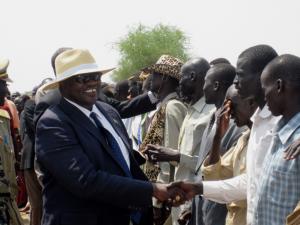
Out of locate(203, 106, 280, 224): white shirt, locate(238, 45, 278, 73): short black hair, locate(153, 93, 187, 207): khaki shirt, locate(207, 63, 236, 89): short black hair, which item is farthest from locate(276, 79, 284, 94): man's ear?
locate(153, 93, 187, 207): khaki shirt

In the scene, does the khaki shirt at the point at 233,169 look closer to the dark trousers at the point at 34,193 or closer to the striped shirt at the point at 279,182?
the striped shirt at the point at 279,182

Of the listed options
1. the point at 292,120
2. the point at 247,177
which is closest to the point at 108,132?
the point at 247,177

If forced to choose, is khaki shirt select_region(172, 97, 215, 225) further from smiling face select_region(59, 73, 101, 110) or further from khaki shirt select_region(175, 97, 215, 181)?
smiling face select_region(59, 73, 101, 110)

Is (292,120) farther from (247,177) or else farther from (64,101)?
(64,101)

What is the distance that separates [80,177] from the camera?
3881 millimetres

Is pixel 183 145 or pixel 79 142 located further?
pixel 183 145

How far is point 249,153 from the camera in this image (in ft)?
12.4

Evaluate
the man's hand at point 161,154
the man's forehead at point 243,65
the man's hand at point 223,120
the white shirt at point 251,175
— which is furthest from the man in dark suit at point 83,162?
the man's forehead at point 243,65

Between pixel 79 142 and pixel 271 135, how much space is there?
124 centimetres

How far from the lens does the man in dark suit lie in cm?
393

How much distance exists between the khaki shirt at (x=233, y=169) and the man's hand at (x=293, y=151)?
3.54 feet

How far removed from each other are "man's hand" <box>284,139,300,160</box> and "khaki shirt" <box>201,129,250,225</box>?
1079 mm

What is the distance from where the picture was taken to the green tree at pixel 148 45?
4100 cm

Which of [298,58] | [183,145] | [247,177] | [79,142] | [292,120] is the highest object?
[298,58]
